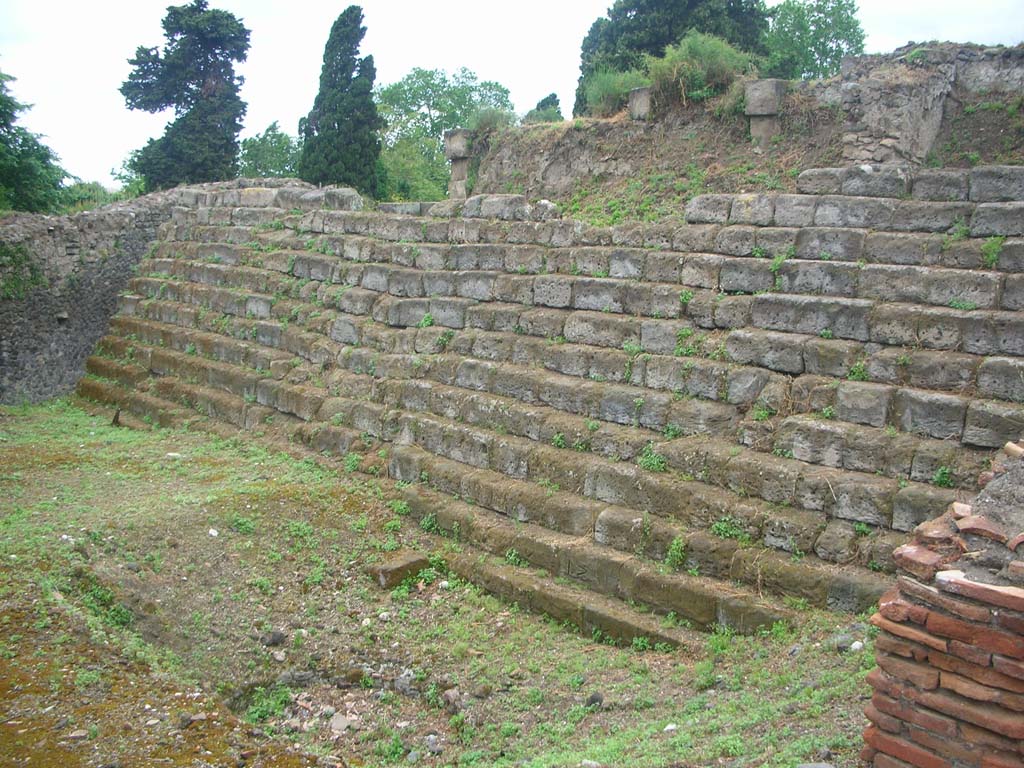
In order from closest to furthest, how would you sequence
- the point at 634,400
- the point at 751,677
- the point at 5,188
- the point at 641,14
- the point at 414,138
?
the point at 751,677
the point at 634,400
the point at 5,188
the point at 641,14
the point at 414,138

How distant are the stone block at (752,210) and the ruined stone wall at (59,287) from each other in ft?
30.6

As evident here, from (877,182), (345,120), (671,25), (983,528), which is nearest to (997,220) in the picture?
(877,182)

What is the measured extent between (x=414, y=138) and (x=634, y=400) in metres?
32.4

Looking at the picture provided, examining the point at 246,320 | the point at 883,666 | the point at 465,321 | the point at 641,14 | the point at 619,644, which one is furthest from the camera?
the point at 641,14

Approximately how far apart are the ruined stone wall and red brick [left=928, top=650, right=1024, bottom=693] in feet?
38.0

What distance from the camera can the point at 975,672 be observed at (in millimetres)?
3791

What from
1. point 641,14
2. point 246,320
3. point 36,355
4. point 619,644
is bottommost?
point 619,644

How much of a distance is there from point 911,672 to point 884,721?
23 centimetres

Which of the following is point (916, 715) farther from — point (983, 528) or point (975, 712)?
point (983, 528)

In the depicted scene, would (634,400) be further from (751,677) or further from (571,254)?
(751,677)

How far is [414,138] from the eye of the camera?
124ft

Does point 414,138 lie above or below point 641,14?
below

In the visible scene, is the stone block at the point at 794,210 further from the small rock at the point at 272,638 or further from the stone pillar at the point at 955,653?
the small rock at the point at 272,638

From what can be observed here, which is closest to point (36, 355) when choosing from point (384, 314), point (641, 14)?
point (384, 314)
